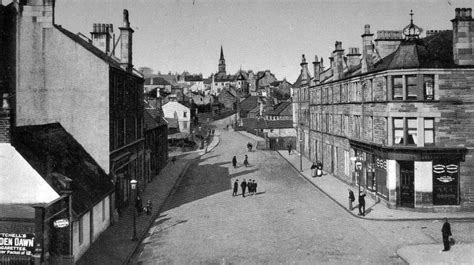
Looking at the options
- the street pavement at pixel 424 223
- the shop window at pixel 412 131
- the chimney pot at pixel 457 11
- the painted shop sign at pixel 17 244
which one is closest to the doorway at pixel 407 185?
the street pavement at pixel 424 223

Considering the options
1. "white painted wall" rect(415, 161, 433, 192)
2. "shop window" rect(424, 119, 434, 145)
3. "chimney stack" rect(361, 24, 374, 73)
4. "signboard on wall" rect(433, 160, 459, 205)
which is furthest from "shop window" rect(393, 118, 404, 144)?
"chimney stack" rect(361, 24, 374, 73)

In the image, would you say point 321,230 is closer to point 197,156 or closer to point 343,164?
point 343,164

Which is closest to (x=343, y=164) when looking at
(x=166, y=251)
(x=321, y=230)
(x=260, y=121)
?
(x=321, y=230)

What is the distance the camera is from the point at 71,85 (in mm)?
22906

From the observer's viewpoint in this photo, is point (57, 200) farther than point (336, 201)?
No

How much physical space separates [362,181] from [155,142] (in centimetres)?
2073

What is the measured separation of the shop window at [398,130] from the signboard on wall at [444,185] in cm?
249

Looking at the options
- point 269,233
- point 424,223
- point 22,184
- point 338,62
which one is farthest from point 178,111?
point 22,184

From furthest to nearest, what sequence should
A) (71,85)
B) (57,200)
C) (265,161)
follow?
(265,161) → (71,85) → (57,200)

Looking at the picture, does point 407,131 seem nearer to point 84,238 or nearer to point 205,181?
point 205,181

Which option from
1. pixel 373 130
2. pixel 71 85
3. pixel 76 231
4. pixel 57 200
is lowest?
pixel 76 231

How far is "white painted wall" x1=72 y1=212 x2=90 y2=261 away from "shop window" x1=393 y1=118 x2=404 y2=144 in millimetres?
18974

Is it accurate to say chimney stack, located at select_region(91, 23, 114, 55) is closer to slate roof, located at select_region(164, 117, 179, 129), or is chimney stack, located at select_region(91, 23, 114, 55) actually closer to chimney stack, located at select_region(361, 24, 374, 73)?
chimney stack, located at select_region(361, 24, 374, 73)

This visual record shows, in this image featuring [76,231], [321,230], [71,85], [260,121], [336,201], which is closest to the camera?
[76,231]
